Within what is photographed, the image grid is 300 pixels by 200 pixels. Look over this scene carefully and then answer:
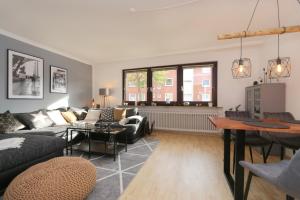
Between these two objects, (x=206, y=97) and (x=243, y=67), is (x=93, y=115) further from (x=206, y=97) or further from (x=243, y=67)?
(x=243, y=67)

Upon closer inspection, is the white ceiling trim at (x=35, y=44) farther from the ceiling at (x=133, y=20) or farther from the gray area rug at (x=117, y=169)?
the gray area rug at (x=117, y=169)

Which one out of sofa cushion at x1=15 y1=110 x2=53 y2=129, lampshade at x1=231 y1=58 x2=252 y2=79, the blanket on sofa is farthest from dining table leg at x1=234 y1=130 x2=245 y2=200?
sofa cushion at x1=15 y1=110 x2=53 y2=129

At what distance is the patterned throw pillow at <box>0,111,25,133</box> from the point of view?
261cm

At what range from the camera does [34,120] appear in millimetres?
3078

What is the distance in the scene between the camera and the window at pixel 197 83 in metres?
4.41

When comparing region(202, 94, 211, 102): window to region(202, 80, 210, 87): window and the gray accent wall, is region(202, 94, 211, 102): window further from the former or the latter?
the gray accent wall

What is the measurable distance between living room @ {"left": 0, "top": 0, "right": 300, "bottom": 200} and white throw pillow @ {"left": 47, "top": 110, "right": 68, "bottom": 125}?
35 mm

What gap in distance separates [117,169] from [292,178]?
6.58ft

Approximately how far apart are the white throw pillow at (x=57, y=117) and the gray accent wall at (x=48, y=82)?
439mm

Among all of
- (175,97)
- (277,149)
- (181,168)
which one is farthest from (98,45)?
(277,149)

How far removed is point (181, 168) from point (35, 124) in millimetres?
2993

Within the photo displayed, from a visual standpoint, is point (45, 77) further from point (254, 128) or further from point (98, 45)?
point (254, 128)

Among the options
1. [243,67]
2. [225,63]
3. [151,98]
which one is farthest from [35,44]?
[225,63]

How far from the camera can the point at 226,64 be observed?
4160 mm
